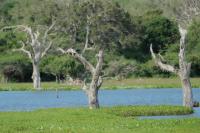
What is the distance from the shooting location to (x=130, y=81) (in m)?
93.2

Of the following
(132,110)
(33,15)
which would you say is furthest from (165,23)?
(132,110)

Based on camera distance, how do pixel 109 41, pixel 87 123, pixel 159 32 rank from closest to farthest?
pixel 87 123, pixel 109 41, pixel 159 32

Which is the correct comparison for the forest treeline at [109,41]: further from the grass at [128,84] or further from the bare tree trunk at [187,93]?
the bare tree trunk at [187,93]

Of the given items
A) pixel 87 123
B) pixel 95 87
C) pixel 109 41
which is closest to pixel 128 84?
pixel 109 41

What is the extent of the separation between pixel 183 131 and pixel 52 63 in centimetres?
7108

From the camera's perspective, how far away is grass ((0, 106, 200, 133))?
25688 millimetres

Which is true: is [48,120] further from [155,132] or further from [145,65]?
[145,65]

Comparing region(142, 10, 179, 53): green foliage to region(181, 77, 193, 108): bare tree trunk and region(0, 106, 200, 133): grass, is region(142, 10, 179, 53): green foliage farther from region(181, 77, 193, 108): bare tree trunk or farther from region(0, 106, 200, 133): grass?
region(0, 106, 200, 133): grass

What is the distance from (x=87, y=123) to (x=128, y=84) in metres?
56.9

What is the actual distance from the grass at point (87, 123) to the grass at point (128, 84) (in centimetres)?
4113

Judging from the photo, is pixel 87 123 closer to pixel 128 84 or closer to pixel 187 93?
pixel 187 93

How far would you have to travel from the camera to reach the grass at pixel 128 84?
79.4 metres

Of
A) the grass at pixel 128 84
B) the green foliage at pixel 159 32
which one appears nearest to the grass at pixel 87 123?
the grass at pixel 128 84

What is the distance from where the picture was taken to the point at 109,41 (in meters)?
101
